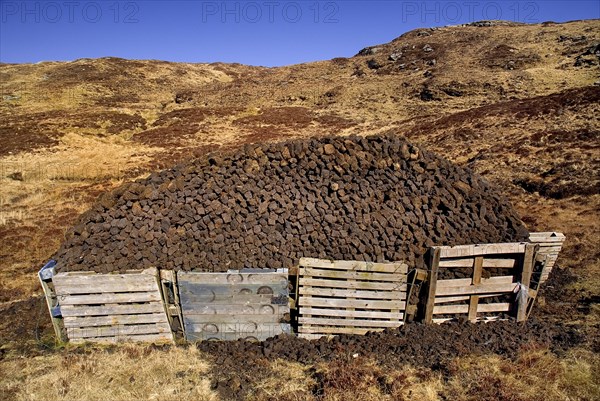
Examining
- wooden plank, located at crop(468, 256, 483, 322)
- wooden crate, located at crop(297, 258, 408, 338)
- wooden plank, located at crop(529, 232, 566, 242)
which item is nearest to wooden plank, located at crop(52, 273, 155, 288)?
wooden crate, located at crop(297, 258, 408, 338)

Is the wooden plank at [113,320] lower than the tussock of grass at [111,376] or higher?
higher

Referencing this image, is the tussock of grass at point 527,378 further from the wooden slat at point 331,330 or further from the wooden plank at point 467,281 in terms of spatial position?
the wooden slat at point 331,330

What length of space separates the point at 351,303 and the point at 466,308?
287 centimetres

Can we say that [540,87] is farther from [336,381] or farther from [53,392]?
[53,392]

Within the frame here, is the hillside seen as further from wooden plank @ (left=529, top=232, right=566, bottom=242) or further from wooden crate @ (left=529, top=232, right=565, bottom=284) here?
wooden plank @ (left=529, top=232, right=566, bottom=242)

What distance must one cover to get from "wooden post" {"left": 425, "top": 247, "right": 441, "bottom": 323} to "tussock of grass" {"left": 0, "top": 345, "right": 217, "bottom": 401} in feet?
16.8

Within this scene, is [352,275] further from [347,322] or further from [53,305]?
[53,305]

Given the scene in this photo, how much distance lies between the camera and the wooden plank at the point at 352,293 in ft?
29.3

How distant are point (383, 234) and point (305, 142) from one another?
3.16 m

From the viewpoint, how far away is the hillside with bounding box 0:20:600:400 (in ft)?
55.4

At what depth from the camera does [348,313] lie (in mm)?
9039

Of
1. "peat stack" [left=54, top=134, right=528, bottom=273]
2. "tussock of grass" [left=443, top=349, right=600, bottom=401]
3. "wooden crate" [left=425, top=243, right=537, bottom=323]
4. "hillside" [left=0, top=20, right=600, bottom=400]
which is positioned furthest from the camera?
"hillside" [left=0, top=20, right=600, bottom=400]

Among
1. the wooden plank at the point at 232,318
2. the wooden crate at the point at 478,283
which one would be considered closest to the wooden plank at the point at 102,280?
the wooden plank at the point at 232,318

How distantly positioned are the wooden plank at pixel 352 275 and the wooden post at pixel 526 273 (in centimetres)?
298
